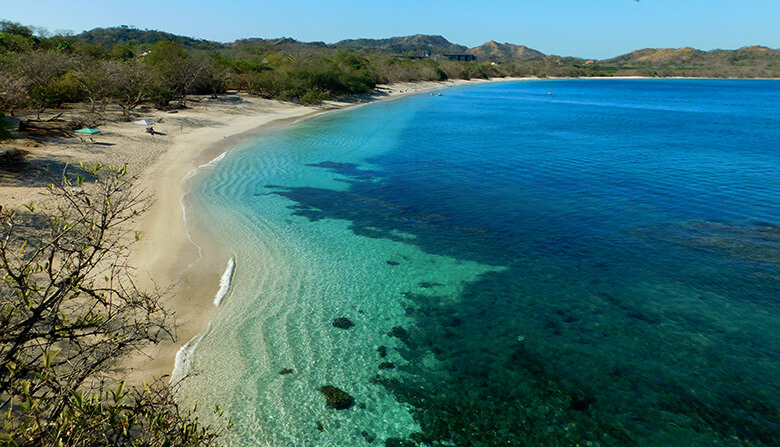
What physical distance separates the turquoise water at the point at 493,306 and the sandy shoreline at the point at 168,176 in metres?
1.03

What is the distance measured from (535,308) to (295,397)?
803 centimetres

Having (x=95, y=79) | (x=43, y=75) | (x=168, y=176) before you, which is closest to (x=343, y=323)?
(x=168, y=176)

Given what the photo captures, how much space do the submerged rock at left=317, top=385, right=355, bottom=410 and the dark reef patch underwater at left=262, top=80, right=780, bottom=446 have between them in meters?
1.01

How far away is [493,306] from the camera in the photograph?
534 inches

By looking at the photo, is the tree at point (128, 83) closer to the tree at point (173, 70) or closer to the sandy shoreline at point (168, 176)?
the sandy shoreline at point (168, 176)

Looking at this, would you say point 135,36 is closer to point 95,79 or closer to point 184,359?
point 95,79

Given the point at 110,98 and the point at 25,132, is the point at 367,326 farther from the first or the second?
the point at 110,98

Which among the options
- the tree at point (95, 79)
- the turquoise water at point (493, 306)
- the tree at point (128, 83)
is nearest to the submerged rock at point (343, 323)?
the turquoise water at point (493, 306)

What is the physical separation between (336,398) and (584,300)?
897 centimetres

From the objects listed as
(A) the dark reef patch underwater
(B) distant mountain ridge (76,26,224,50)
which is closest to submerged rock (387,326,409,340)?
→ (A) the dark reef patch underwater

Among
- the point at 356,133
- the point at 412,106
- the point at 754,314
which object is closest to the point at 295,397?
the point at 754,314

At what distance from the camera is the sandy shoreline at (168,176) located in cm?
1276

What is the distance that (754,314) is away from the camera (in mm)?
13102

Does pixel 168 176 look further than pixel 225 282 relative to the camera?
Yes
